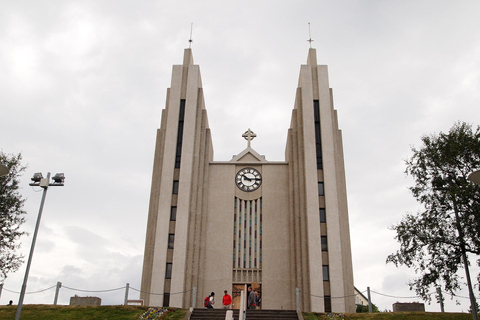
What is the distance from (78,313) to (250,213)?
17.1m

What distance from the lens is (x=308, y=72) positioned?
129 feet

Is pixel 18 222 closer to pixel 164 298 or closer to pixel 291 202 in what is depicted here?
pixel 164 298

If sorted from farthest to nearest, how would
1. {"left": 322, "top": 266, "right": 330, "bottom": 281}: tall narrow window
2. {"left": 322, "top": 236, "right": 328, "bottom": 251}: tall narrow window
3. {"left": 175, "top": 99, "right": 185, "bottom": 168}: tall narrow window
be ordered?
{"left": 175, "top": 99, "right": 185, "bottom": 168}: tall narrow window, {"left": 322, "top": 236, "right": 328, "bottom": 251}: tall narrow window, {"left": 322, "top": 266, "right": 330, "bottom": 281}: tall narrow window

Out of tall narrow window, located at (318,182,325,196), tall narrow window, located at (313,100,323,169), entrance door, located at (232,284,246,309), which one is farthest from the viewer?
tall narrow window, located at (313,100,323,169)

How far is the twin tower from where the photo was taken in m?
32.8

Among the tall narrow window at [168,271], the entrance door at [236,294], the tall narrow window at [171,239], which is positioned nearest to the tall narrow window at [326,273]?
the entrance door at [236,294]

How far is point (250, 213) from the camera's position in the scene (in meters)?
38.0

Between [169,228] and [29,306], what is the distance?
11.7 meters

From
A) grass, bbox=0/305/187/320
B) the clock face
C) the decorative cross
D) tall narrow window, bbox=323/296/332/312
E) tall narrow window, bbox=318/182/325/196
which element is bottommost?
grass, bbox=0/305/187/320

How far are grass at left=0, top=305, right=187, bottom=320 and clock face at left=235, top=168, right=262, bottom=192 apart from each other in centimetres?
1534

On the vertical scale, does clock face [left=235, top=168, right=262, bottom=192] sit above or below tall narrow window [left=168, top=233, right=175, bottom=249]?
above

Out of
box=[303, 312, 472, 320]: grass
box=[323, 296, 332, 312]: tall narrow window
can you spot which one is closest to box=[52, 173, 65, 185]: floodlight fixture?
box=[303, 312, 472, 320]: grass

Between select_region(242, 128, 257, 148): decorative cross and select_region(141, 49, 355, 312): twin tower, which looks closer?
select_region(141, 49, 355, 312): twin tower

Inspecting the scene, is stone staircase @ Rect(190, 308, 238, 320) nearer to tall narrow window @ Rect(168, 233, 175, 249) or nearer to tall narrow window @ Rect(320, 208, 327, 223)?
tall narrow window @ Rect(168, 233, 175, 249)
